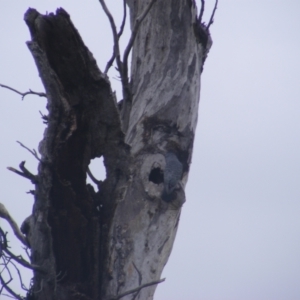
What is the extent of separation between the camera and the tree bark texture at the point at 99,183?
227 cm

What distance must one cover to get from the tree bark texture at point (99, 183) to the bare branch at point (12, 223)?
0.04 meters

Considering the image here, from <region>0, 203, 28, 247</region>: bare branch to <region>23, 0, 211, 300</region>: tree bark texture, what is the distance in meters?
0.04

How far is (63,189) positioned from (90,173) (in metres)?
0.24

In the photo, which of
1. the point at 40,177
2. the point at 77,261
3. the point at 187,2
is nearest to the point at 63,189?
the point at 40,177

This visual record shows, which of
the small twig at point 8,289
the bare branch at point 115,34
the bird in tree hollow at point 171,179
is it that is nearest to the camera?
the small twig at point 8,289

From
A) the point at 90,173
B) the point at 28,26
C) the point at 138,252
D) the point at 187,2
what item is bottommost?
the point at 138,252

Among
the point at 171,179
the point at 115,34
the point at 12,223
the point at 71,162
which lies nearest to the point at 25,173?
the point at 71,162

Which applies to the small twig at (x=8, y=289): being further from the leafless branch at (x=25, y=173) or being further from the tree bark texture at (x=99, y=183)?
the leafless branch at (x=25, y=173)

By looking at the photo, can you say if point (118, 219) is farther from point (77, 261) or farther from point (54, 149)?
point (54, 149)

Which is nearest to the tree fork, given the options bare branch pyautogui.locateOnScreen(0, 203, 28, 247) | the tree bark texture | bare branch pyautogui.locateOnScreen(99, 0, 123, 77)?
the tree bark texture

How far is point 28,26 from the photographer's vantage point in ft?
7.30

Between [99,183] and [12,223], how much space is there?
46 cm

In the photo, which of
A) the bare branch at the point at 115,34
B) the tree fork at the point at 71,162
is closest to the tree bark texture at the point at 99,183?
the tree fork at the point at 71,162

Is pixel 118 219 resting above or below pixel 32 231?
above
